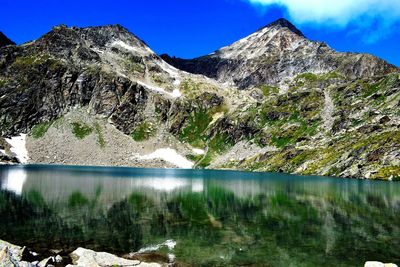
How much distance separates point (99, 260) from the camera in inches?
1256

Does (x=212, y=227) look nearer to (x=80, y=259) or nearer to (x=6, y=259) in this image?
(x=80, y=259)

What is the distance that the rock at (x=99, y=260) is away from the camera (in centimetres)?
3123

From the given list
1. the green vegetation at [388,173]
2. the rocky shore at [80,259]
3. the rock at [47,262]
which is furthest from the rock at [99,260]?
the green vegetation at [388,173]

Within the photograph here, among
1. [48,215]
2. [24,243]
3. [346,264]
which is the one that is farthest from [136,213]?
[346,264]

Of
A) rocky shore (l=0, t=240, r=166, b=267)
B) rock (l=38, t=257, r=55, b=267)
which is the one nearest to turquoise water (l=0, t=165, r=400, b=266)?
rocky shore (l=0, t=240, r=166, b=267)

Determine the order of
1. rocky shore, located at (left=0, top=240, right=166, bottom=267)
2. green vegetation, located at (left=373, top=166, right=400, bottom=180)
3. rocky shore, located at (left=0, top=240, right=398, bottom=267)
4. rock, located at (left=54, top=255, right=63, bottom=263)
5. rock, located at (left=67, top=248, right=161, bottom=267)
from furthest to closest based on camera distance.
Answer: green vegetation, located at (left=373, top=166, right=400, bottom=180) → rock, located at (left=54, top=255, right=63, bottom=263) → rock, located at (left=67, top=248, right=161, bottom=267) → rocky shore, located at (left=0, top=240, right=166, bottom=267) → rocky shore, located at (left=0, top=240, right=398, bottom=267)

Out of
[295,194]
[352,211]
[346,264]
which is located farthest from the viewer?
[295,194]

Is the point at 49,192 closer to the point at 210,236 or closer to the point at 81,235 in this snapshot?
the point at 81,235

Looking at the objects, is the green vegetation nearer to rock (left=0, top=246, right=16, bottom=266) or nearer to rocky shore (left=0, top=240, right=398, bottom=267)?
rocky shore (left=0, top=240, right=398, bottom=267)

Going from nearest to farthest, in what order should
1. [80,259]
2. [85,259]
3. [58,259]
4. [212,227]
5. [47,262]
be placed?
[47,262], [85,259], [80,259], [58,259], [212,227]

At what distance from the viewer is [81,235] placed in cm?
4206

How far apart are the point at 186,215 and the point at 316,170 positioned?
143 metres

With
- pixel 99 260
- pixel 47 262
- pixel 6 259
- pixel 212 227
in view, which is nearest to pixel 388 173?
pixel 212 227

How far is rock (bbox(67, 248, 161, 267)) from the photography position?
102 ft
